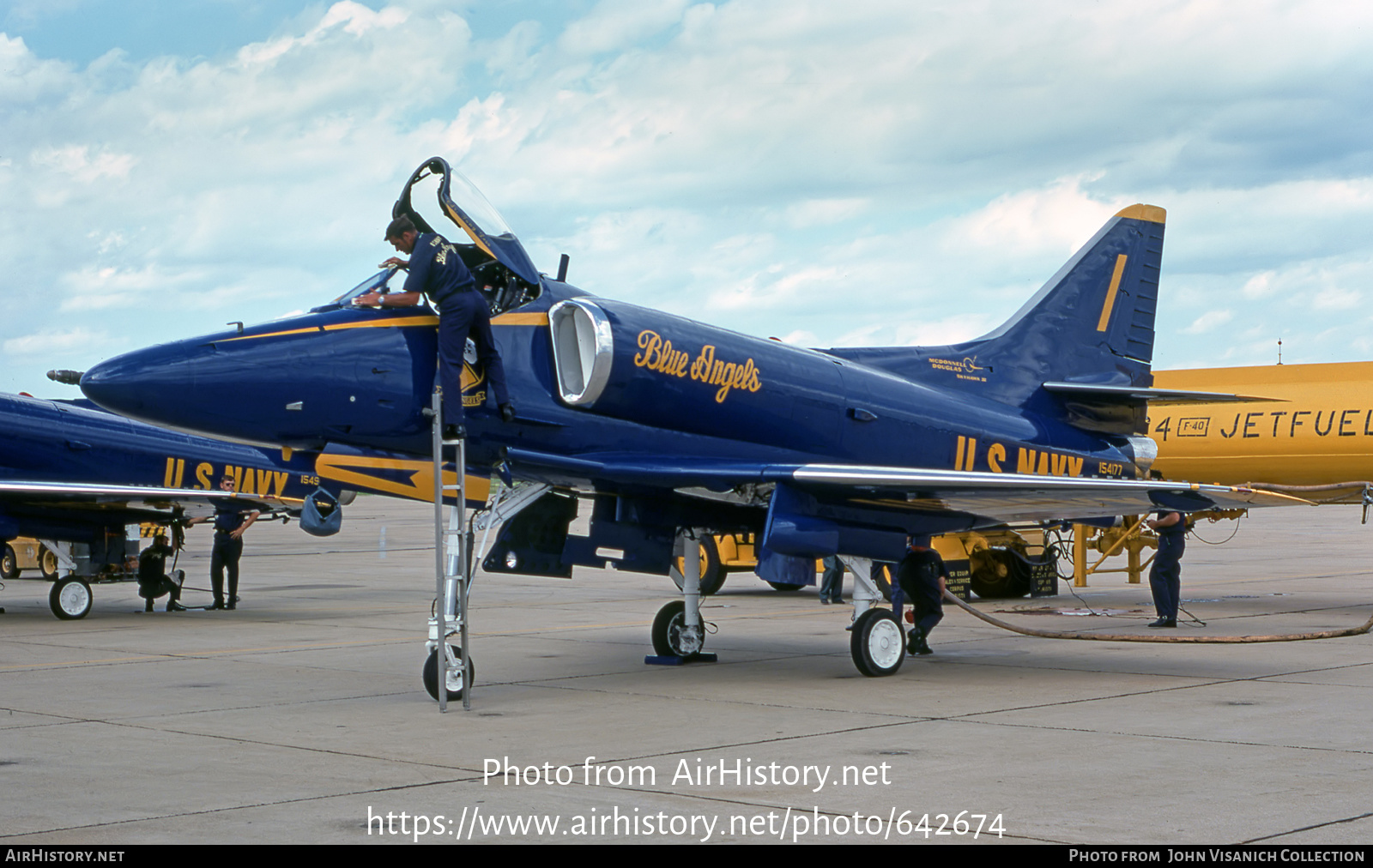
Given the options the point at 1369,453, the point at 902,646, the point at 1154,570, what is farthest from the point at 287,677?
the point at 1369,453

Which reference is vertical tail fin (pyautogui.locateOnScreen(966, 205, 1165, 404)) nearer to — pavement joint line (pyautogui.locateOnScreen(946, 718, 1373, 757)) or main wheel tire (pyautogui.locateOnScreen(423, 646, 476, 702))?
pavement joint line (pyautogui.locateOnScreen(946, 718, 1373, 757))

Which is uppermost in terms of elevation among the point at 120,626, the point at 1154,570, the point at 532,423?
the point at 532,423

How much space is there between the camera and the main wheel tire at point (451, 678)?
9789 millimetres

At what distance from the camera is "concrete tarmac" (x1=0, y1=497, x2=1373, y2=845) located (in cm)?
612

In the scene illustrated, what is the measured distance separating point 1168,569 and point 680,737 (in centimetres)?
903

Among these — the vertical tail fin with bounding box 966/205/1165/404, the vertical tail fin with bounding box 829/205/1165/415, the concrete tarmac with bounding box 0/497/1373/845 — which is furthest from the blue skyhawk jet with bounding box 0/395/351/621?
the vertical tail fin with bounding box 966/205/1165/404

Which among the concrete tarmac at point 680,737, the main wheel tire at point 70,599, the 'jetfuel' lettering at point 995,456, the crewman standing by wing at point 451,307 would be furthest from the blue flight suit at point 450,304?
the main wheel tire at point 70,599

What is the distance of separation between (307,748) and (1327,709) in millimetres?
7050

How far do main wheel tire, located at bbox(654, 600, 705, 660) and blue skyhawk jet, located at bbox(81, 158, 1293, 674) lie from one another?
19 millimetres

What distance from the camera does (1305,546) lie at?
35188mm

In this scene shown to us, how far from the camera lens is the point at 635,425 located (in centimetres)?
1088

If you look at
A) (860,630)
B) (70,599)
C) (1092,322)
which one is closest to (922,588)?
(860,630)
